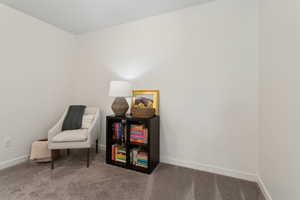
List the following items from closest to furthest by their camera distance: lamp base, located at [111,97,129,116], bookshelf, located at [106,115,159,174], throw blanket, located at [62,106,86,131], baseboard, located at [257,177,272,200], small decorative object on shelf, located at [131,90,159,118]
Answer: baseboard, located at [257,177,272,200] → bookshelf, located at [106,115,159,174] → small decorative object on shelf, located at [131,90,159,118] → lamp base, located at [111,97,129,116] → throw blanket, located at [62,106,86,131]

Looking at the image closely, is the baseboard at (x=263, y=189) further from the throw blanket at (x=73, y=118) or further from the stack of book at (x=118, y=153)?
the throw blanket at (x=73, y=118)

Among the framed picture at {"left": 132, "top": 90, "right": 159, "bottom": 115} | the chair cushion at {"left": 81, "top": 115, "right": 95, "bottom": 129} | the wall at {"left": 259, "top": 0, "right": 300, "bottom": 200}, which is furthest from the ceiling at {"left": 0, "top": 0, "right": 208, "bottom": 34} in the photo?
the chair cushion at {"left": 81, "top": 115, "right": 95, "bottom": 129}

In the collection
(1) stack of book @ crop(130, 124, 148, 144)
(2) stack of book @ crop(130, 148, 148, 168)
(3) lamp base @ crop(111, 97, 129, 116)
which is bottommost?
(2) stack of book @ crop(130, 148, 148, 168)

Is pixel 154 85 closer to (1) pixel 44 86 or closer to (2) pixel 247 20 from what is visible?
(2) pixel 247 20

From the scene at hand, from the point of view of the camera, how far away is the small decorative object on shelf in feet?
6.46

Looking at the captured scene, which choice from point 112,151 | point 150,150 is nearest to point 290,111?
point 150,150

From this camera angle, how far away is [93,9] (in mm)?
2074

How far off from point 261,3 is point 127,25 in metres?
1.93

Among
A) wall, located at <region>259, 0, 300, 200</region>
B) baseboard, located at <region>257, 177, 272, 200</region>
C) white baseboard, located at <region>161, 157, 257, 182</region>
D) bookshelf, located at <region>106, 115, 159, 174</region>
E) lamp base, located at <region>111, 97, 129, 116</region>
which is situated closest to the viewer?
wall, located at <region>259, 0, 300, 200</region>

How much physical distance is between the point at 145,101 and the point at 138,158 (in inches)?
34.3

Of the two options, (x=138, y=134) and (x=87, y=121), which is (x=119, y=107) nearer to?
(x=138, y=134)

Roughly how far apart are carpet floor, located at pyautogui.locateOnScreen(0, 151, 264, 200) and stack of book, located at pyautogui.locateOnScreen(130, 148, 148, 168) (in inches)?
5.0

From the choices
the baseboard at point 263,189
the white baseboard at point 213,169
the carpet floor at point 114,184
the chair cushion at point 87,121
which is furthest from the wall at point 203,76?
the chair cushion at point 87,121

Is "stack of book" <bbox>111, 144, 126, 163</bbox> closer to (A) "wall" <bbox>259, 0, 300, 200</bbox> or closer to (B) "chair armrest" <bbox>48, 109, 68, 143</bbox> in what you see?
(B) "chair armrest" <bbox>48, 109, 68, 143</bbox>
